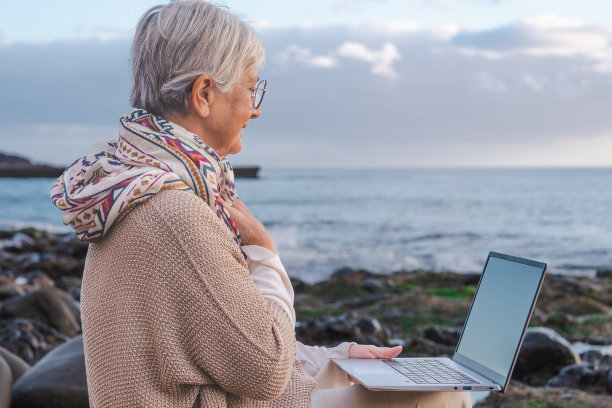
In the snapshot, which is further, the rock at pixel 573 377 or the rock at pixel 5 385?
the rock at pixel 573 377

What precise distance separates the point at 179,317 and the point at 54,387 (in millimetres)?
2858

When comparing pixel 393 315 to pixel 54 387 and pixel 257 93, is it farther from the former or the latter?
pixel 257 93

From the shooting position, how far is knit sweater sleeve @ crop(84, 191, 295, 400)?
1.80 meters

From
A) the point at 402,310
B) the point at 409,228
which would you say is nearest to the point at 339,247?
the point at 409,228

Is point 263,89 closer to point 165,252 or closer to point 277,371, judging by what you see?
point 165,252

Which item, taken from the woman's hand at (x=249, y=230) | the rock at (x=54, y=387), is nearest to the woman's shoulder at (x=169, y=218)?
the woman's hand at (x=249, y=230)

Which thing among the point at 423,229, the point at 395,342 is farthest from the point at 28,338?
the point at 423,229

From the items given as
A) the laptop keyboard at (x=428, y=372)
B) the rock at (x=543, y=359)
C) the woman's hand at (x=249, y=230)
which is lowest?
the rock at (x=543, y=359)

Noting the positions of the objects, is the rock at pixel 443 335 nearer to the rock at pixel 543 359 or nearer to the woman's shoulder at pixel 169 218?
the rock at pixel 543 359

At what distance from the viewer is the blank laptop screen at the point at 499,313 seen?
235cm

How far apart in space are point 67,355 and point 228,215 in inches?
121

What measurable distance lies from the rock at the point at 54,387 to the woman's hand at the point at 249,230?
264 centimetres

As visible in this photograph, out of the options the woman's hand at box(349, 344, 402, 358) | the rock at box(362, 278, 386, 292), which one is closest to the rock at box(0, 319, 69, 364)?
the woman's hand at box(349, 344, 402, 358)

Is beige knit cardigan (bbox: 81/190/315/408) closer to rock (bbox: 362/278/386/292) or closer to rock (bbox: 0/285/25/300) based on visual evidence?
rock (bbox: 0/285/25/300)
